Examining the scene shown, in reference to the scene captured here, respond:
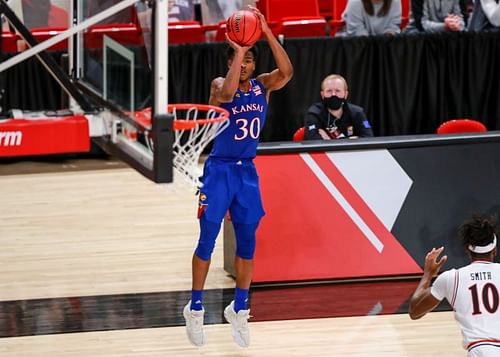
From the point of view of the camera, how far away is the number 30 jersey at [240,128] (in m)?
7.03

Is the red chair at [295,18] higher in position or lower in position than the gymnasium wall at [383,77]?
higher

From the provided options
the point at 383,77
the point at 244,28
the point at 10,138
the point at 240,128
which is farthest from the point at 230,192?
the point at 383,77

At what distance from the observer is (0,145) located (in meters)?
5.84

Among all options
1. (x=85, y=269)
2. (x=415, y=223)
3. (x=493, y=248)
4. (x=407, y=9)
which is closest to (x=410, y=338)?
(x=415, y=223)

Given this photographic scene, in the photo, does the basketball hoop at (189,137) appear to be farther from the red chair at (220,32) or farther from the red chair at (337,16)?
the red chair at (337,16)

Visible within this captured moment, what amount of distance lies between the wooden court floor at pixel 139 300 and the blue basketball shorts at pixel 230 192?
0.62ft

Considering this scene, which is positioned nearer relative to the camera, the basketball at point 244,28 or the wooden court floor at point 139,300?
the basketball at point 244,28

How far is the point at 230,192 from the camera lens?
704cm

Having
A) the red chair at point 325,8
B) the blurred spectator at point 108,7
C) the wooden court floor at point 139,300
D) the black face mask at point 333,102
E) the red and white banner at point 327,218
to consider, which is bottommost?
the wooden court floor at point 139,300

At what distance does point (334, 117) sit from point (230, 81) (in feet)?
8.11

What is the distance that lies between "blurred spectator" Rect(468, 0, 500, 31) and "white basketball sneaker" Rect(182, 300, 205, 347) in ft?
21.4

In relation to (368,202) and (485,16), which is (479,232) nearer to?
(368,202)

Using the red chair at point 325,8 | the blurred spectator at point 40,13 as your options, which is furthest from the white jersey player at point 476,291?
the red chair at point 325,8

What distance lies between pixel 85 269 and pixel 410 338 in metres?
2.75
